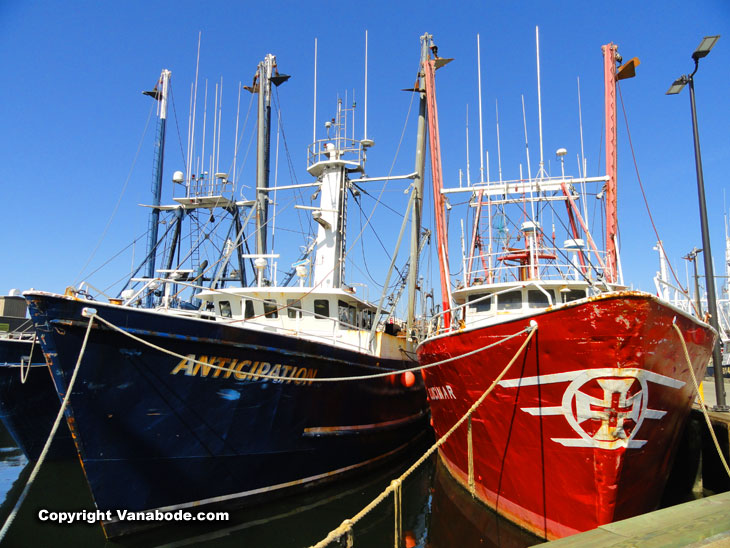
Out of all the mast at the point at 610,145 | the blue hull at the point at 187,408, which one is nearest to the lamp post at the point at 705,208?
the mast at the point at 610,145

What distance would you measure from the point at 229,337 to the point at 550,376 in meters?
5.22

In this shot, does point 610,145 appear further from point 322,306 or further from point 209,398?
point 209,398

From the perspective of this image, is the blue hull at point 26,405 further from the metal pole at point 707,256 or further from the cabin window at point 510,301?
the metal pole at point 707,256

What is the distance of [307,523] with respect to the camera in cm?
871

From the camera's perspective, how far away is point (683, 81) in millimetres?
10492

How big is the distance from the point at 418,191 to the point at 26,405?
13.1 metres

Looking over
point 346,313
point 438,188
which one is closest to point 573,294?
point 438,188

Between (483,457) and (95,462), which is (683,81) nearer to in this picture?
(483,457)

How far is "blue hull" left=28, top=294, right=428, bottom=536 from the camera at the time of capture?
24.3 ft

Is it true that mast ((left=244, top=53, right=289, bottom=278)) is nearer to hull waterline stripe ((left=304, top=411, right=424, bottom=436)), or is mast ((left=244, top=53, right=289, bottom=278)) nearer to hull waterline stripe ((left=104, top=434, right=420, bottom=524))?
hull waterline stripe ((left=304, top=411, right=424, bottom=436))

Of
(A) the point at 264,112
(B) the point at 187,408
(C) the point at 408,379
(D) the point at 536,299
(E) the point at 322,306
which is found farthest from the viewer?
(A) the point at 264,112

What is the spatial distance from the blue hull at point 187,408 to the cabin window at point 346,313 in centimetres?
220

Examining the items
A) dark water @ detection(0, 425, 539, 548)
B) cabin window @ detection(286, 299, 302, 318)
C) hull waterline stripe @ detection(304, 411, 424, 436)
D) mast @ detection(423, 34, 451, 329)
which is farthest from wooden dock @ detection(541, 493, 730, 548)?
cabin window @ detection(286, 299, 302, 318)

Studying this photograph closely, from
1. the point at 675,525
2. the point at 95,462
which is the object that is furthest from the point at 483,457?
the point at 95,462
